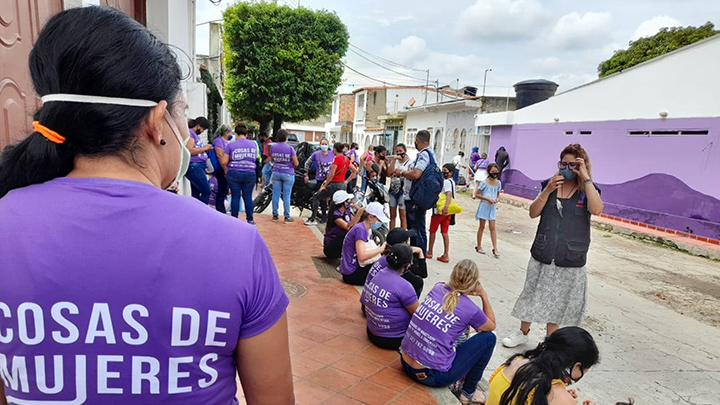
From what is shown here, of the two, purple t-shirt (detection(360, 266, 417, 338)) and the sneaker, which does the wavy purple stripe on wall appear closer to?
the sneaker

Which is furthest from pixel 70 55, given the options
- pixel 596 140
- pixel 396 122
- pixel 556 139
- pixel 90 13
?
pixel 396 122

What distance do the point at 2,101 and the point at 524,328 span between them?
413 centimetres

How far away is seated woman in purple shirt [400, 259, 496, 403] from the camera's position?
2.79 metres

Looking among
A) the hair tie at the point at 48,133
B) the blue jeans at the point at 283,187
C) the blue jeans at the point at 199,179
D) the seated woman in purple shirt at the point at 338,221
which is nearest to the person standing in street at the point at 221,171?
the blue jeans at the point at 199,179

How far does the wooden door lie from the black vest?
3.60m

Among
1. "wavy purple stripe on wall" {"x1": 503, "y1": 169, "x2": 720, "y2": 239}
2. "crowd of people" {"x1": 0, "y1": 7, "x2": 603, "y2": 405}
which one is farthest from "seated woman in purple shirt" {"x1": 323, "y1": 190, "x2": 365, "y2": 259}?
"wavy purple stripe on wall" {"x1": 503, "y1": 169, "x2": 720, "y2": 239}

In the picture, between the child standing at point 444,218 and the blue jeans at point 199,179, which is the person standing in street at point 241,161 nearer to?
the blue jeans at point 199,179

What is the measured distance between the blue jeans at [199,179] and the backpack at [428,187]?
2955 mm

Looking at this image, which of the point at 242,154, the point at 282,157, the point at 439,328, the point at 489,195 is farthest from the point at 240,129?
the point at 439,328

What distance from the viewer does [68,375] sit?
0.77m

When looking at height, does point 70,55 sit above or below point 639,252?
above

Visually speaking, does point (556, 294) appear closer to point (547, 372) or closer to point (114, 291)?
point (547, 372)

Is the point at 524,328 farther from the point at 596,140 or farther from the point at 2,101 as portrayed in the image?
the point at 596,140

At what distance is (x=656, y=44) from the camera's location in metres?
18.8
